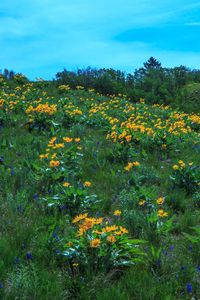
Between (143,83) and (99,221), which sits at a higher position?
(143,83)

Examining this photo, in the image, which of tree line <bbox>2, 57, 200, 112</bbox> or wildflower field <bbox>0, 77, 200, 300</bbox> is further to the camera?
tree line <bbox>2, 57, 200, 112</bbox>

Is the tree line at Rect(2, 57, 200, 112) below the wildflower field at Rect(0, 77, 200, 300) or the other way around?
the other way around

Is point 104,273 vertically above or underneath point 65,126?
underneath

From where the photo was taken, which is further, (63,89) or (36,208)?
(63,89)

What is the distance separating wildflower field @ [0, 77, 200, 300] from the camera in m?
3.81

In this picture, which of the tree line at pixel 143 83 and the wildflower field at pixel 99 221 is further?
the tree line at pixel 143 83

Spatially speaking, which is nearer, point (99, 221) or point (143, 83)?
point (99, 221)

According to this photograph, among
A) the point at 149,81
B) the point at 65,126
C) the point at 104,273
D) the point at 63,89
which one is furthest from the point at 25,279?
the point at 149,81

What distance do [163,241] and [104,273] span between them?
49.6 inches

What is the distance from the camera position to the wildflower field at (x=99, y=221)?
381cm

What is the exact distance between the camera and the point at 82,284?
3.70m

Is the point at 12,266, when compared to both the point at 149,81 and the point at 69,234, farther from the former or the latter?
the point at 149,81

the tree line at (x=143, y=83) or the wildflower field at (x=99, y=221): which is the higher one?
the tree line at (x=143, y=83)

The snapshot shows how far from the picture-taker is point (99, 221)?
421 centimetres
